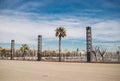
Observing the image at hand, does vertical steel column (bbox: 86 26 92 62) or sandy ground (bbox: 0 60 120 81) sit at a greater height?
vertical steel column (bbox: 86 26 92 62)

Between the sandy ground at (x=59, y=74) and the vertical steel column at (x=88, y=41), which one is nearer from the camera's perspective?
the sandy ground at (x=59, y=74)

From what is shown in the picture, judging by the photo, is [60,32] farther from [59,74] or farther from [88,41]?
[59,74]

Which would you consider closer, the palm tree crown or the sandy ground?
the sandy ground

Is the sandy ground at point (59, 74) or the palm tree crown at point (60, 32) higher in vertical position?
the palm tree crown at point (60, 32)

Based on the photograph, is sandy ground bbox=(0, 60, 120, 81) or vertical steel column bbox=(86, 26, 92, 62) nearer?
sandy ground bbox=(0, 60, 120, 81)

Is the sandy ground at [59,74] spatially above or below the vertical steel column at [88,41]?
below

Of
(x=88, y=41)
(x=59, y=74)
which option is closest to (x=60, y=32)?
(x=88, y=41)

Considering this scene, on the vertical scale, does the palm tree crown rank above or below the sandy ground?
above

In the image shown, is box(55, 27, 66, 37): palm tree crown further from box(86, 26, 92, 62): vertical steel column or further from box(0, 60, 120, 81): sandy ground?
box(0, 60, 120, 81): sandy ground

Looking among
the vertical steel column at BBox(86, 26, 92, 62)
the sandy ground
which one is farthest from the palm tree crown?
the sandy ground

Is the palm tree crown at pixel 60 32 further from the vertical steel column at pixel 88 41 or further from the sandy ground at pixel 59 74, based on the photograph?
the sandy ground at pixel 59 74

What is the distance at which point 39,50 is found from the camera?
215ft

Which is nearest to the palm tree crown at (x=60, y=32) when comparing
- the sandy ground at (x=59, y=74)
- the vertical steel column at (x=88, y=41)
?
the vertical steel column at (x=88, y=41)

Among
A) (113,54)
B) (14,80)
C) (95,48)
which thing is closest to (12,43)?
(95,48)
